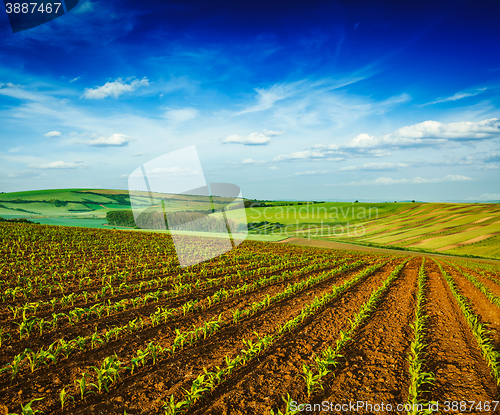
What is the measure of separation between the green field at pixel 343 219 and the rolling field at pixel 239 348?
2891cm

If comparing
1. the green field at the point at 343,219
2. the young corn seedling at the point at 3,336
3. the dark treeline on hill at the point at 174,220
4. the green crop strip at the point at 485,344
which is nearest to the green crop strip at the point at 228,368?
the green crop strip at the point at 485,344

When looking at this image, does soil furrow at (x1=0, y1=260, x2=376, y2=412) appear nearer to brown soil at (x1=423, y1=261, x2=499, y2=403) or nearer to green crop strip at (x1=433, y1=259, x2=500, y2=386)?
brown soil at (x1=423, y1=261, x2=499, y2=403)

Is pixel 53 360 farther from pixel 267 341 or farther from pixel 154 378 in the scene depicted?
pixel 267 341

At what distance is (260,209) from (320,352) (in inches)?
4008

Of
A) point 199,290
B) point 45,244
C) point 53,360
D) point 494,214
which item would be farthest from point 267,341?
point 494,214

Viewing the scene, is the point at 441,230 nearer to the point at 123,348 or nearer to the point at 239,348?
the point at 239,348

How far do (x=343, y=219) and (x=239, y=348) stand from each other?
89276 mm

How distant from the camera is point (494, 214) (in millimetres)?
61781

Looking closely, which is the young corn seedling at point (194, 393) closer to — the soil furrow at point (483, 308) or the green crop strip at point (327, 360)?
the green crop strip at point (327, 360)

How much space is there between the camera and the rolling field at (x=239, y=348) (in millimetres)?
4621

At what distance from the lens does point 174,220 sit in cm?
5325

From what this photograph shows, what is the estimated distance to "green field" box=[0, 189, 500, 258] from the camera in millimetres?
48094

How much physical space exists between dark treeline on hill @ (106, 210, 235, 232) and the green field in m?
2.57

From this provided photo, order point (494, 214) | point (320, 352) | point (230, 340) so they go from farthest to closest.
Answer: point (494, 214) → point (230, 340) → point (320, 352)
